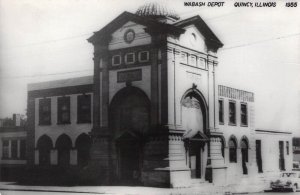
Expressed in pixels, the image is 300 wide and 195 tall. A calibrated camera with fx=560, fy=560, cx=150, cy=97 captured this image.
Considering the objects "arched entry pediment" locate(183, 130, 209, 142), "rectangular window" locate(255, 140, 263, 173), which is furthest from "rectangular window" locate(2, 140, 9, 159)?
"rectangular window" locate(255, 140, 263, 173)

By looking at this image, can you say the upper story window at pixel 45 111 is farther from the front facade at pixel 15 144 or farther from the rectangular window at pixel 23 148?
the rectangular window at pixel 23 148

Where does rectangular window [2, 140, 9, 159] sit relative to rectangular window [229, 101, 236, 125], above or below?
below

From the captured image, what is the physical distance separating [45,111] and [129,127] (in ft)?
22.7

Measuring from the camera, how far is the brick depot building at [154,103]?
22547 millimetres

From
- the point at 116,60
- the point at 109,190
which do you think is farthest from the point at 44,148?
the point at 109,190

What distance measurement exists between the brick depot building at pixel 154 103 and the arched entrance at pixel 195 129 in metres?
0.04

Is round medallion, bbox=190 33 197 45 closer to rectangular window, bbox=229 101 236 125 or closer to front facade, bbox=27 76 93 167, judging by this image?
front facade, bbox=27 76 93 167

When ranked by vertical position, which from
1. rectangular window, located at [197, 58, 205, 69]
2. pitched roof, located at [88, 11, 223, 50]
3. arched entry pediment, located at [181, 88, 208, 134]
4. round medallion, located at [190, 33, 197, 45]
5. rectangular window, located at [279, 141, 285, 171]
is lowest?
rectangular window, located at [279, 141, 285, 171]

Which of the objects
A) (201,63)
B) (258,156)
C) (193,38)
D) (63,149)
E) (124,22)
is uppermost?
(124,22)

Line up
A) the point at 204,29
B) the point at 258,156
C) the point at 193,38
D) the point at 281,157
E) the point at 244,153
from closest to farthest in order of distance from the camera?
the point at 193,38 → the point at 204,29 → the point at 244,153 → the point at 258,156 → the point at 281,157

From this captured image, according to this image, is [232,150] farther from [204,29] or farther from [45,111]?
[45,111]

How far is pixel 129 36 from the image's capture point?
2342 centimetres

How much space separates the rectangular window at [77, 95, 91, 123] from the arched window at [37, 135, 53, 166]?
247cm

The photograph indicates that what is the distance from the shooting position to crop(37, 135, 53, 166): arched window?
94.0 feet
